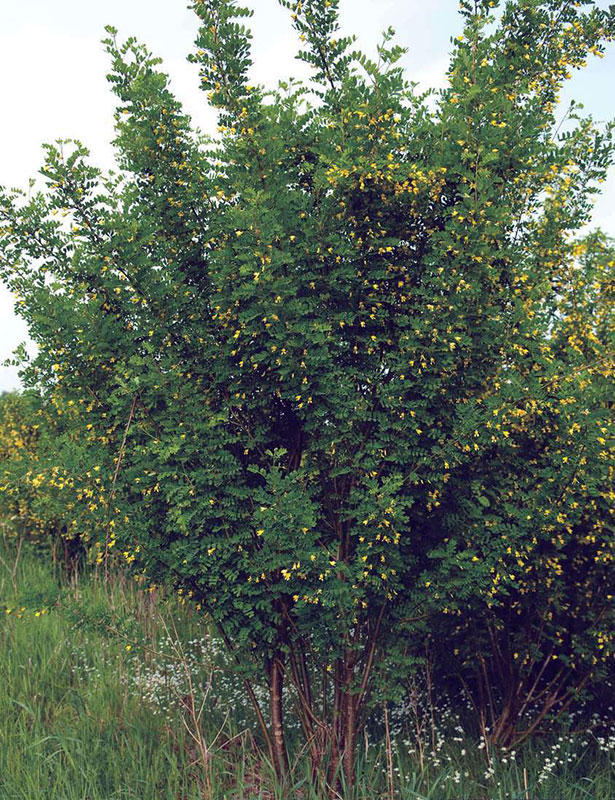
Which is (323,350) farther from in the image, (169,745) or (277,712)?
(169,745)

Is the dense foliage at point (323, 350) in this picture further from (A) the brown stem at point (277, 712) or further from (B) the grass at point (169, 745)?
(B) the grass at point (169, 745)

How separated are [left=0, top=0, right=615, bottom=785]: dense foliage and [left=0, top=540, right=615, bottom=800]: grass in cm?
44

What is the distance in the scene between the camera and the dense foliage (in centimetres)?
377

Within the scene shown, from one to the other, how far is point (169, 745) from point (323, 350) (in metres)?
2.96

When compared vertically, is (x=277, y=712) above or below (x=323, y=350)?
below

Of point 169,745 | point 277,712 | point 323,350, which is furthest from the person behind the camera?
point 169,745

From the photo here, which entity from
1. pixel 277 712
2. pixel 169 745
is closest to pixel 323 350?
pixel 277 712

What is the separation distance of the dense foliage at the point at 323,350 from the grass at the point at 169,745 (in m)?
0.44

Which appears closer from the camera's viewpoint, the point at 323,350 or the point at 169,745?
the point at 323,350

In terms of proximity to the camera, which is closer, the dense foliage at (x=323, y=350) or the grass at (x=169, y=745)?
the dense foliage at (x=323, y=350)

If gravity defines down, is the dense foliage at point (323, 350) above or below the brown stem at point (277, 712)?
above

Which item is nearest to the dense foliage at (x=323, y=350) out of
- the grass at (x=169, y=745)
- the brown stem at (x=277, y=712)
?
the brown stem at (x=277, y=712)

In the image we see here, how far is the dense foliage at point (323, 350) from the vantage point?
3.77 metres

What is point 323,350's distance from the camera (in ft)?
12.2
